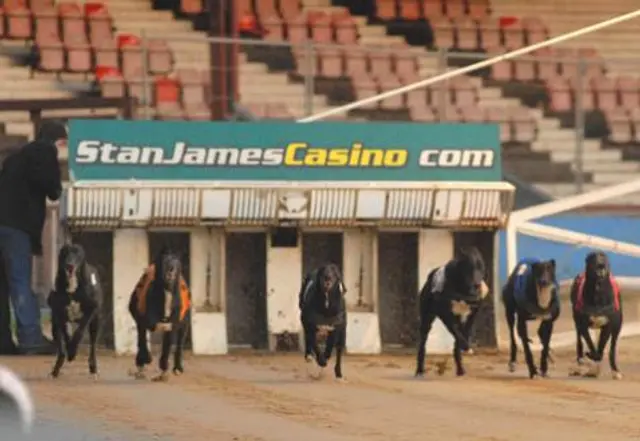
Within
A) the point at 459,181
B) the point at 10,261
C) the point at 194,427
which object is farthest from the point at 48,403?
the point at 459,181

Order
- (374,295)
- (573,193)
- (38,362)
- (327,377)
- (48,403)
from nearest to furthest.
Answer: (48,403)
(327,377)
(38,362)
(374,295)
(573,193)

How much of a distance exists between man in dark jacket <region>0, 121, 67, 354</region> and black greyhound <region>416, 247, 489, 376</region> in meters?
2.77

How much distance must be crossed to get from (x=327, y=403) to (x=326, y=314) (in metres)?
1.54

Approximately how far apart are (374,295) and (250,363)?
1256 mm

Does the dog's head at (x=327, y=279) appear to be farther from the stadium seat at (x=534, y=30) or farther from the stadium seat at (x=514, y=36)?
the stadium seat at (x=534, y=30)

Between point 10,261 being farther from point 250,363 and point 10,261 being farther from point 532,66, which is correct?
point 532,66

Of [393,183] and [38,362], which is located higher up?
[393,183]

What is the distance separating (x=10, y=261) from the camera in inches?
537

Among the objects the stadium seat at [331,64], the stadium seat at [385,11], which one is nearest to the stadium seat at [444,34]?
the stadium seat at [385,11]

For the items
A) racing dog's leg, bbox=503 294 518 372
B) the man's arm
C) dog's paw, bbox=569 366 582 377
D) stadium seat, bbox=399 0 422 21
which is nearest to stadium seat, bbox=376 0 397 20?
stadium seat, bbox=399 0 422 21

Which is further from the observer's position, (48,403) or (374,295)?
(374,295)

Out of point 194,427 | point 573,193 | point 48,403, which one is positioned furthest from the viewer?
point 573,193

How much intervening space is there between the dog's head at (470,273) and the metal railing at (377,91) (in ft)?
21.9

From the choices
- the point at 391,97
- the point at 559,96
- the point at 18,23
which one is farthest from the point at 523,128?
the point at 18,23
